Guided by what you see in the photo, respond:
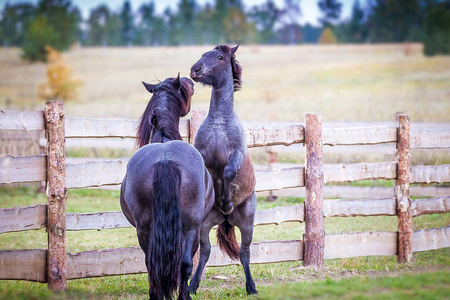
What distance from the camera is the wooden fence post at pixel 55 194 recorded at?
5500 mm

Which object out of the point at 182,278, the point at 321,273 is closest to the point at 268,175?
the point at 321,273

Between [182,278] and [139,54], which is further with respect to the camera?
[139,54]

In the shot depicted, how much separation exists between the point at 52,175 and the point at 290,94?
39.5 metres

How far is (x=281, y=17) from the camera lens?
10212cm

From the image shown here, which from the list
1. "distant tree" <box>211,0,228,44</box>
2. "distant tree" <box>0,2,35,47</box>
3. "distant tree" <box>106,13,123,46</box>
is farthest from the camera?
"distant tree" <box>106,13,123,46</box>

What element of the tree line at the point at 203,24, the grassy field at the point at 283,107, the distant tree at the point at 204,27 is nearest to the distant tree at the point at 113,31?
the tree line at the point at 203,24

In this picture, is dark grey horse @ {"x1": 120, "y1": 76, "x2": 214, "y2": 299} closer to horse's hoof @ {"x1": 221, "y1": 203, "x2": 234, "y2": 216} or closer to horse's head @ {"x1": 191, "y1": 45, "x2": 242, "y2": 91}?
horse's hoof @ {"x1": 221, "y1": 203, "x2": 234, "y2": 216}

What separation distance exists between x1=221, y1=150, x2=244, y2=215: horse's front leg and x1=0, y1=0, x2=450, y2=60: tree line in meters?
69.7

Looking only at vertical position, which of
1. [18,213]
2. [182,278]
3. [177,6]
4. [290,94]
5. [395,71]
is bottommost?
[182,278]

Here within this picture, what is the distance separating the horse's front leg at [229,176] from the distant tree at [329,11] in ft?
327

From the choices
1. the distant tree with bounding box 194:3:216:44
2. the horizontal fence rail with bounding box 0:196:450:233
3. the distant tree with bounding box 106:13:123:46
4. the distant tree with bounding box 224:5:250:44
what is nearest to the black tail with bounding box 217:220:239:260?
the horizontal fence rail with bounding box 0:196:450:233

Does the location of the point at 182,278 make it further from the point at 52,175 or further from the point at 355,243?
the point at 355,243

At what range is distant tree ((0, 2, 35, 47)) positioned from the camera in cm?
8931

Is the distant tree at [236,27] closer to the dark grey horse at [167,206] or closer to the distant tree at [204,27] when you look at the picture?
the distant tree at [204,27]
